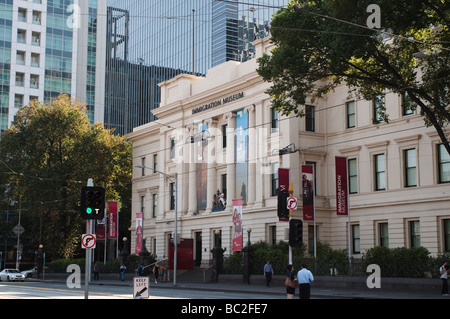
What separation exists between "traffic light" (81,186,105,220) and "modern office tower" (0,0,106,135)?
8503 cm

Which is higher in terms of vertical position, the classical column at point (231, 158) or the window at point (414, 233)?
the classical column at point (231, 158)

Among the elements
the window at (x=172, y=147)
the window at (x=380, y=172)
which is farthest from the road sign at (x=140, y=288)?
the window at (x=172, y=147)

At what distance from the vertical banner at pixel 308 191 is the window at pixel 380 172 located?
4.57 m

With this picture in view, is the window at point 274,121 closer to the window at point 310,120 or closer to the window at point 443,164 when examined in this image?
the window at point 310,120

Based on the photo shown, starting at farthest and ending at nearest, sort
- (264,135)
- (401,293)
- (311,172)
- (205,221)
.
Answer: (205,221)
(264,135)
(311,172)
(401,293)

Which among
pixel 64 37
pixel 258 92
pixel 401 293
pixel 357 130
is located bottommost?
pixel 401 293

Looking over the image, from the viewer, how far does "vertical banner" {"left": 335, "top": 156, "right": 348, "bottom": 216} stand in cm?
4262

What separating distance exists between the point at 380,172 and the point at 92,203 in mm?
29149

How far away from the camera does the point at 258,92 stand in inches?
2021

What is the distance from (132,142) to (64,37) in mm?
41161

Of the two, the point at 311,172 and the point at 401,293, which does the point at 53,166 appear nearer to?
the point at 311,172

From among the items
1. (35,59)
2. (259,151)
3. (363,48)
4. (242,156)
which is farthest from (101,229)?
(35,59)

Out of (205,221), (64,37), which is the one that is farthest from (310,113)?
(64,37)

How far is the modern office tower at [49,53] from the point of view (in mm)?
101250
